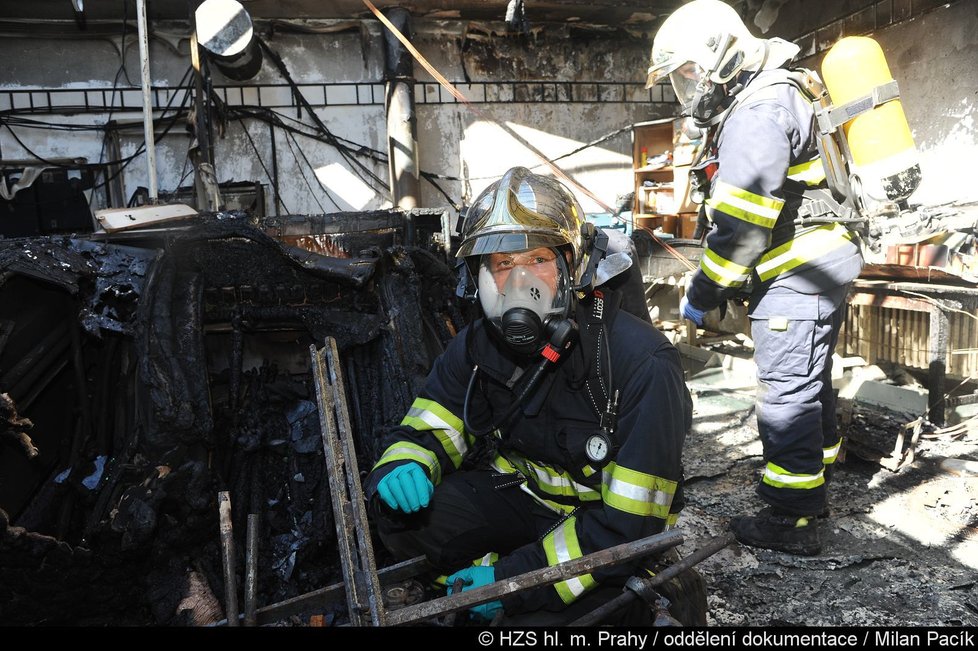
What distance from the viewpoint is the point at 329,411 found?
185 centimetres

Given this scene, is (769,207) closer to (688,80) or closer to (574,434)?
(688,80)

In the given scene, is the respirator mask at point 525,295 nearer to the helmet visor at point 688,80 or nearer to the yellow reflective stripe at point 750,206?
the yellow reflective stripe at point 750,206

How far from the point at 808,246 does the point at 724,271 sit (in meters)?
0.39

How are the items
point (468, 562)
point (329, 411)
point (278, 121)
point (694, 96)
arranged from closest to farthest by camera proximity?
point (329, 411), point (468, 562), point (694, 96), point (278, 121)

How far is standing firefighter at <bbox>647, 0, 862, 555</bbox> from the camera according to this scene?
2.74 m

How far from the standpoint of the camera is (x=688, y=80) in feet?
10.4

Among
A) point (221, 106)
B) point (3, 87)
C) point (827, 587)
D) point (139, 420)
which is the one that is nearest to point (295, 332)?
point (139, 420)

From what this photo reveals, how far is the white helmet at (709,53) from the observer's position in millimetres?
2906

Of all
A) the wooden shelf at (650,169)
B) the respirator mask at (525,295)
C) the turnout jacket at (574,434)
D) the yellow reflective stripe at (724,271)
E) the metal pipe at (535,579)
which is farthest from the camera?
the wooden shelf at (650,169)

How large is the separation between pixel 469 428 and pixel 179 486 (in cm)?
115

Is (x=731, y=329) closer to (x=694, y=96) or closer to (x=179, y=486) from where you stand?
(x=694, y=96)

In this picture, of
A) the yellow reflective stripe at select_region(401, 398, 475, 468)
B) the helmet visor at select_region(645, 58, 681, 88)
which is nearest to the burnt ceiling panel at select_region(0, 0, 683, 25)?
the helmet visor at select_region(645, 58, 681, 88)

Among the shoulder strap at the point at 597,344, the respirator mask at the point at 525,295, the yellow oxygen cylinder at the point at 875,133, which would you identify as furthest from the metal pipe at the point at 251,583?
the yellow oxygen cylinder at the point at 875,133

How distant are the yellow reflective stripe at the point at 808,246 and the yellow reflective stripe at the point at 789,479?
903mm
